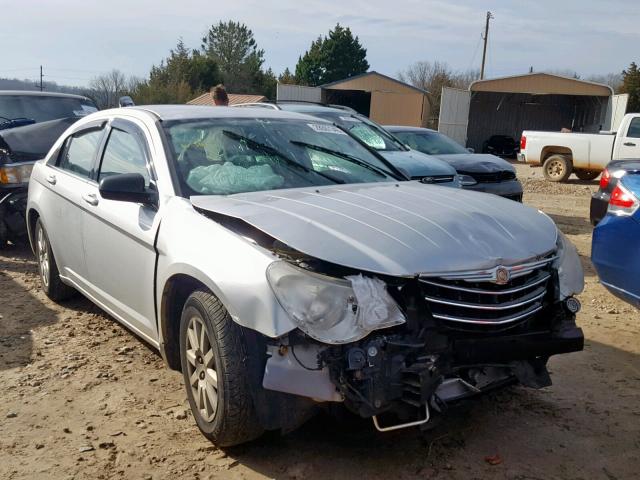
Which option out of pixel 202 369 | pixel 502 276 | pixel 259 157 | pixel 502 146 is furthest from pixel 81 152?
pixel 502 146

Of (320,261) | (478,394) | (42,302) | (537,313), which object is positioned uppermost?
(320,261)

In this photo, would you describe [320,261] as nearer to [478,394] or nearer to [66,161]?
[478,394]

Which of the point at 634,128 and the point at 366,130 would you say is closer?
the point at 366,130

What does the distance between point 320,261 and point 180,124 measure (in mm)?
1718

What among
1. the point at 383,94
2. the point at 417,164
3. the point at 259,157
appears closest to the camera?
the point at 259,157

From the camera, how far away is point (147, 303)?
11.9 ft

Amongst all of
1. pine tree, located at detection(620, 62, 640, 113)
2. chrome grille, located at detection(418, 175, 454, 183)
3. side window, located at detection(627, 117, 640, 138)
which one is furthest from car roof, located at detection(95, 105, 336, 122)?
pine tree, located at detection(620, 62, 640, 113)

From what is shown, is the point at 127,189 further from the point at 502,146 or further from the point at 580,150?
the point at 502,146

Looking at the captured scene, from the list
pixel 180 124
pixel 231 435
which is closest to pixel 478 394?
pixel 231 435

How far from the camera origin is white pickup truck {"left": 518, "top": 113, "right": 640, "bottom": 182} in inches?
631

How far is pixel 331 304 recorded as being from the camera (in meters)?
2.67

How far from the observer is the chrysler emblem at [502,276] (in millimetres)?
2902

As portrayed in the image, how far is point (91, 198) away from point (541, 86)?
32234 millimetres

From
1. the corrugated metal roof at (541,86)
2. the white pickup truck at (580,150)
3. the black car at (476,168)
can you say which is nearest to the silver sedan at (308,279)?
the black car at (476,168)
